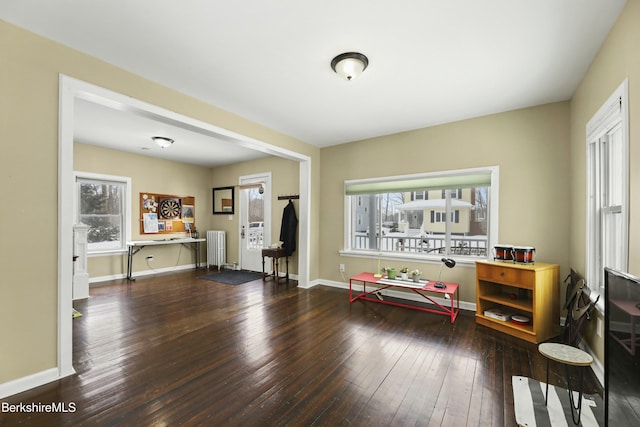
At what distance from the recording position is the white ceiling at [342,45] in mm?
1782

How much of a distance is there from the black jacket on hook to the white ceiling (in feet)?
8.08

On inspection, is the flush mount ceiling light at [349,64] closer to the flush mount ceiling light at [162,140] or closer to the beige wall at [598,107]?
the beige wall at [598,107]

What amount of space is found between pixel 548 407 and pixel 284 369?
1.84 m

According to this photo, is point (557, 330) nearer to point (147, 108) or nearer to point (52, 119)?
point (147, 108)

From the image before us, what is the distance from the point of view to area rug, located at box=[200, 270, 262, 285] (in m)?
5.28

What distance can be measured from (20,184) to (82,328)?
1.91m

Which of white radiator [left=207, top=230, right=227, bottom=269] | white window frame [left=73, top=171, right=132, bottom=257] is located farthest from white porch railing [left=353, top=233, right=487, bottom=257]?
white window frame [left=73, top=171, right=132, bottom=257]

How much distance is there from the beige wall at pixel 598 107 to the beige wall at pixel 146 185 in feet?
22.9

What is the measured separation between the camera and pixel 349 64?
229 centimetres

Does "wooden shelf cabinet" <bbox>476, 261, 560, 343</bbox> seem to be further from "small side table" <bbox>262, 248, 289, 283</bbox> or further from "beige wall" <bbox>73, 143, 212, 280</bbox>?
"beige wall" <bbox>73, 143, 212, 280</bbox>

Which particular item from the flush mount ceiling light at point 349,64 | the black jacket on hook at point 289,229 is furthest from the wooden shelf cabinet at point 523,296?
the black jacket on hook at point 289,229

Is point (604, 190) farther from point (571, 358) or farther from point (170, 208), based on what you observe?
point (170, 208)

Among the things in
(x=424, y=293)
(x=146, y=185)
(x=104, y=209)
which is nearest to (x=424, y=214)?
(x=424, y=293)

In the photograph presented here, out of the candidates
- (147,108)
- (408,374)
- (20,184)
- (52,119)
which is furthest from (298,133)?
(408,374)
